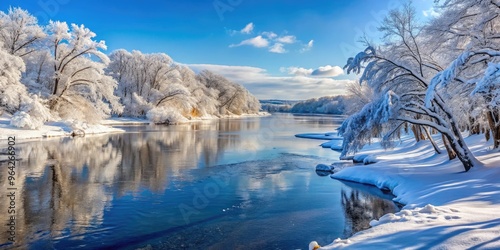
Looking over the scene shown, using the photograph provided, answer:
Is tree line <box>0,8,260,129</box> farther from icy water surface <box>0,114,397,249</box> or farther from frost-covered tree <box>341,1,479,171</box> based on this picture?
frost-covered tree <box>341,1,479,171</box>

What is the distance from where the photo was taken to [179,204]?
1130 centimetres

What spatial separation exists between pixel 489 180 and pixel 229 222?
8790 mm

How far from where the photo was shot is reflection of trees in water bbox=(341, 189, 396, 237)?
31.9ft

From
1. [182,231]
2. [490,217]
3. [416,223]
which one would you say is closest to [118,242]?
[182,231]

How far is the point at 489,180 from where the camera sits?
1126 centimetres

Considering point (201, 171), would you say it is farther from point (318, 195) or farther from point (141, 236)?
point (141, 236)

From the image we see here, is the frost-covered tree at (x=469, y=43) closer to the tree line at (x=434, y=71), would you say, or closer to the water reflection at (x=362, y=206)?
the tree line at (x=434, y=71)

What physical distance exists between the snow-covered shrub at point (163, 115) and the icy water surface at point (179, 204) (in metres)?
35.1

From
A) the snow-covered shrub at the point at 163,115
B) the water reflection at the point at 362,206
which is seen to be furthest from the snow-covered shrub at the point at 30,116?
the water reflection at the point at 362,206

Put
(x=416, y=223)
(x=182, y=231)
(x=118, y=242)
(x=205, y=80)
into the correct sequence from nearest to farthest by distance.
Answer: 1. (x=416, y=223)
2. (x=118, y=242)
3. (x=182, y=231)
4. (x=205, y=80)

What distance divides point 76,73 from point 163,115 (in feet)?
62.4

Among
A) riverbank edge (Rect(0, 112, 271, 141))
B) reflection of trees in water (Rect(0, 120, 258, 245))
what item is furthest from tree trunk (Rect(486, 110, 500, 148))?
riverbank edge (Rect(0, 112, 271, 141))

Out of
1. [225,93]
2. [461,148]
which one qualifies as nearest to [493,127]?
[461,148]

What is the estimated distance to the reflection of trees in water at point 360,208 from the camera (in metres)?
9.71
